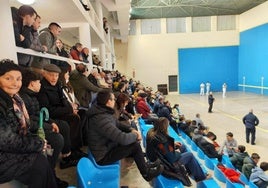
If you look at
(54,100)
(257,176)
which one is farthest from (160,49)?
(54,100)

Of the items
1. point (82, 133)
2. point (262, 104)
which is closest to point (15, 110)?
point (82, 133)

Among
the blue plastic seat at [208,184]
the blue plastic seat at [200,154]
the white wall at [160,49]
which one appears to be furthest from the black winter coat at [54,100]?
the white wall at [160,49]

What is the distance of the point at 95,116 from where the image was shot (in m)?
2.94

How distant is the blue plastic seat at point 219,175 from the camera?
523 cm

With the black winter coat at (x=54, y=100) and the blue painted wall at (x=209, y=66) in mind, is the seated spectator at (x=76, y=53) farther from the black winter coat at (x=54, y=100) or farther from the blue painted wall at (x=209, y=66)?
the blue painted wall at (x=209, y=66)

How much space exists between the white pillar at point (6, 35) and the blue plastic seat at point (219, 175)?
14.6 ft

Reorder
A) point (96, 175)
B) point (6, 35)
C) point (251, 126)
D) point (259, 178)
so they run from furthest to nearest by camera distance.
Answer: point (251, 126)
point (259, 178)
point (96, 175)
point (6, 35)

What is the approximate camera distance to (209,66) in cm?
2514

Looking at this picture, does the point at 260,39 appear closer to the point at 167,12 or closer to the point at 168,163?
the point at 167,12

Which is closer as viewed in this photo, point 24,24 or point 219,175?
point 24,24

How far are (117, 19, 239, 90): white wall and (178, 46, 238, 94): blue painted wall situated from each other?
17.0 inches

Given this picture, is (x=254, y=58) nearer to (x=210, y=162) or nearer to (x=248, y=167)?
(x=210, y=162)

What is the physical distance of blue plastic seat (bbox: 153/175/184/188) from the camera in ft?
10.6

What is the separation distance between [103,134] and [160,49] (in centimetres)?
2293
